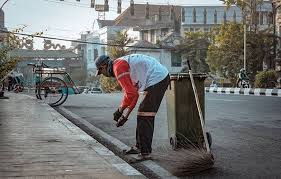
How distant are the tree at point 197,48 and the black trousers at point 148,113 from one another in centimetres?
4720

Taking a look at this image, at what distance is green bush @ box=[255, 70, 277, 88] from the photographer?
3488cm

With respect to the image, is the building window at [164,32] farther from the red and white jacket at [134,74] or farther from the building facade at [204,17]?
the red and white jacket at [134,74]

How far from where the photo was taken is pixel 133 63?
639cm

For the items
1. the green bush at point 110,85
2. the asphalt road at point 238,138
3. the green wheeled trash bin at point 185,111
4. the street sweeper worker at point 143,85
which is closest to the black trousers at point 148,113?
the street sweeper worker at point 143,85

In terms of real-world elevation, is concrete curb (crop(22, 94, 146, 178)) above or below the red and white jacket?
below

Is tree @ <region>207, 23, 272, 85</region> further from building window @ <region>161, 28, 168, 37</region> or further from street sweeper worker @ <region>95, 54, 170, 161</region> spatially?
street sweeper worker @ <region>95, 54, 170, 161</region>

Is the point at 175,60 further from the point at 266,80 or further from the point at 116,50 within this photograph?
the point at 266,80

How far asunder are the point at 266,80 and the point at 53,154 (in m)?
29.9

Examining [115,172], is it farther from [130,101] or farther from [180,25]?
[180,25]

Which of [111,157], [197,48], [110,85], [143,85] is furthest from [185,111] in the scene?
[110,85]

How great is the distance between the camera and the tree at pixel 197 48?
54.1 metres

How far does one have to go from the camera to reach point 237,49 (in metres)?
43.8

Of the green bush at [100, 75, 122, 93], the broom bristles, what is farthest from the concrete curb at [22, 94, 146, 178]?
the green bush at [100, 75, 122, 93]

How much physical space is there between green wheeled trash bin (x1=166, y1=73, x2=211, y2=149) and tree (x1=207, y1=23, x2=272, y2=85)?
3696 centimetres
